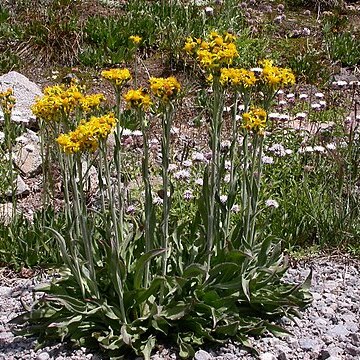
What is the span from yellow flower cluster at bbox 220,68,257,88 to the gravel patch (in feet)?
4.18

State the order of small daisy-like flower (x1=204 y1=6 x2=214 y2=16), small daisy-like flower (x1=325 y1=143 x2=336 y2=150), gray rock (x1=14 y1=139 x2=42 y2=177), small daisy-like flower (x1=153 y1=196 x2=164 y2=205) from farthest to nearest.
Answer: small daisy-like flower (x1=204 y1=6 x2=214 y2=16) → gray rock (x1=14 y1=139 x2=42 y2=177) → small daisy-like flower (x1=325 y1=143 x2=336 y2=150) → small daisy-like flower (x1=153 y1=196 x2=164 y2=205)

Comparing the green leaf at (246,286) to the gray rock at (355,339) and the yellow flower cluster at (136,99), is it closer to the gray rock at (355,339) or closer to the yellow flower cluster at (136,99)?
the gray rock at (355,339)

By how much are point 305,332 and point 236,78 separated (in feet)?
4.51

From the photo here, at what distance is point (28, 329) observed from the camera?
3574 mm

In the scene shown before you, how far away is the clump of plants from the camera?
3.23 m

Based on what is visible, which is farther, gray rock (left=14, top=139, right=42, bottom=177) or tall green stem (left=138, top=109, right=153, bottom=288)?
gray rock (left=14, top=139, right=42, bottom=177)

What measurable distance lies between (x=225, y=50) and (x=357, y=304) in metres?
1.71

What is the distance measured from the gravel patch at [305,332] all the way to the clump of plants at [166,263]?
0.22 ft

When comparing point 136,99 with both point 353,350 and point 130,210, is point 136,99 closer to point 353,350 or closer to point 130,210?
point 353,350

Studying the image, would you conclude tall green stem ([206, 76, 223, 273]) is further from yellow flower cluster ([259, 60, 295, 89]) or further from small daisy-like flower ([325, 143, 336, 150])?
small daisy-like flower ([325, 143, 336, 150])

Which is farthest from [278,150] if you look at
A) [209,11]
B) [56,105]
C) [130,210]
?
[209,11]

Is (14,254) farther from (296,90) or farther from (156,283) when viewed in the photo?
(296,90)

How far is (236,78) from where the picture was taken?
3266 mm

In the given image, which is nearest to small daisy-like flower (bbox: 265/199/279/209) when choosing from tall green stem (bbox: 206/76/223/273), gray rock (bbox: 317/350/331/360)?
tall green stem (bbox: 206/76/223/273)
